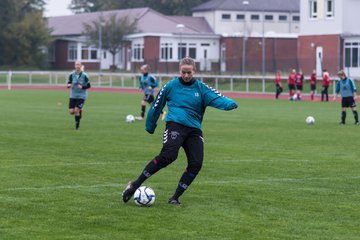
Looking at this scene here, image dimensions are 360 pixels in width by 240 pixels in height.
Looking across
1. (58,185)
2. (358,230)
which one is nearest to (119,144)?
(58,185)

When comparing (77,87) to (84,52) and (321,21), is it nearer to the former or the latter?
(321,21)

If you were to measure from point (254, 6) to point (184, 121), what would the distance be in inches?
3724

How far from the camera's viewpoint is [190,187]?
47.0 ft

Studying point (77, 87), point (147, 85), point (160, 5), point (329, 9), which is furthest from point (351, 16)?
point (160, 5)

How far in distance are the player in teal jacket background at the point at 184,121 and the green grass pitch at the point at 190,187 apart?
0.38 m

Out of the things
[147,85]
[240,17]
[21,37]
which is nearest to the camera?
[147,85]

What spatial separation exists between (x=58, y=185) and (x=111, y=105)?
30.3 metres

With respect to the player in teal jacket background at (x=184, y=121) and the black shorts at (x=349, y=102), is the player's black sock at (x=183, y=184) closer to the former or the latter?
the player in teal jacket background at (x=184, y=121)

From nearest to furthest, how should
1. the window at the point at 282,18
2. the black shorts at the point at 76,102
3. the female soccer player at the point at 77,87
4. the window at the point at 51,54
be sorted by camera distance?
the female soccer player at the point at 77,87
the black shorts at the point at 76,102
the window at the point at 282,18
the window at the point at 51,54

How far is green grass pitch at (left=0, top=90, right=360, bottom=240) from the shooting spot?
35.4 feet

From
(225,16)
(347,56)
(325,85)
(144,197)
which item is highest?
(225,16)

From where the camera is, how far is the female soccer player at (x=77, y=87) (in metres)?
26.9

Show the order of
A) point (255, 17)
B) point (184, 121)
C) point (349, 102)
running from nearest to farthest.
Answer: point (184, 121)
point (349, 102)
point (255, 17)

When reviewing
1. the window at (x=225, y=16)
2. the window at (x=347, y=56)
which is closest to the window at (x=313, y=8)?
the window at (x=347, y=56)
